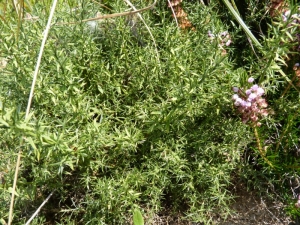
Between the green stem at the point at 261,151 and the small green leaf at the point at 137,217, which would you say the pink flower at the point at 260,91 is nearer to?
the green stem at the point at 261,151

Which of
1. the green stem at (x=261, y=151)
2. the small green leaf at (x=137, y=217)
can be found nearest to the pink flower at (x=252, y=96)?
the green stem at (x=261, y=151)

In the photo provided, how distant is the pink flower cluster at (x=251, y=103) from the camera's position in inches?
79.0

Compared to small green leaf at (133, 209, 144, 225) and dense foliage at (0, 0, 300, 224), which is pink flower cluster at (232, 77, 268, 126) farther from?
small green leaf at (133, 209, 144, 225)

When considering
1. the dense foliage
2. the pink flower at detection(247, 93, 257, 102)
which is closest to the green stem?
the dense foliage

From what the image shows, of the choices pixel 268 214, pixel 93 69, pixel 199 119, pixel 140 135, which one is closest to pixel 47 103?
pixel 93 69

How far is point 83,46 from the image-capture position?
2225 millimetres

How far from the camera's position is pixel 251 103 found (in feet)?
6.69

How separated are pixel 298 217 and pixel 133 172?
1.11 meters

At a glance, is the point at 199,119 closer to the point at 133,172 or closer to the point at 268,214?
the point at 133,172

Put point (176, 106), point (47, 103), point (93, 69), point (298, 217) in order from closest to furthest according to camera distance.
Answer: point (176, 106)
point (47, 103)
point (93, 69)
point (298, 217)

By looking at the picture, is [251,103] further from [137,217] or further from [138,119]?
[137,217]

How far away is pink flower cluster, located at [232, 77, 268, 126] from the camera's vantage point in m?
2.01

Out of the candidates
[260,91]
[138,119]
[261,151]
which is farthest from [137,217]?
[260,91]

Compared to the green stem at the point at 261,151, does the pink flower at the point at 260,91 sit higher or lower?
higher
